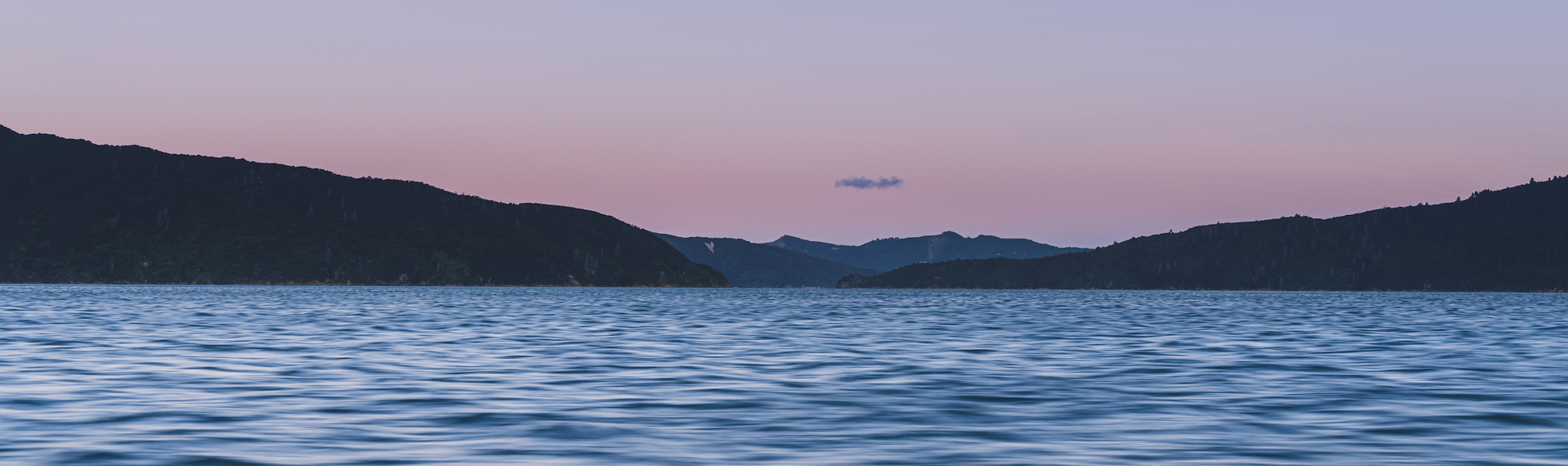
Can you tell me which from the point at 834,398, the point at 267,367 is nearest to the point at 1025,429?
the point at 834,398

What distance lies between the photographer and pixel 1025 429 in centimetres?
2033

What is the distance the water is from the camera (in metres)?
17.7

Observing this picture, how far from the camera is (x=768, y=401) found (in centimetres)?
2481

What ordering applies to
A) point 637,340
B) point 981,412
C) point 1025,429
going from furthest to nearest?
point 637,340 → point 981,412 → point 1025,429

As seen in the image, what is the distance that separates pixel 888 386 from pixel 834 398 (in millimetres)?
3023

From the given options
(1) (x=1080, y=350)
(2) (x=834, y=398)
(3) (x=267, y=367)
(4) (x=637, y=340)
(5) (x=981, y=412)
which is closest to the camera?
(5) (x=981, y=412)

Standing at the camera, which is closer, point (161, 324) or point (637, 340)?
point (637, 340)

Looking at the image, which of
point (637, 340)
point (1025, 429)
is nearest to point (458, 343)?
point (637, 340)

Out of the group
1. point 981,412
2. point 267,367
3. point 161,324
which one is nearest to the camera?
point 981,412

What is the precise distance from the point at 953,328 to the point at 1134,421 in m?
42.7

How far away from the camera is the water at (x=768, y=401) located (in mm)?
17656

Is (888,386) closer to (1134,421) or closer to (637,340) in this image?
(1134,421)

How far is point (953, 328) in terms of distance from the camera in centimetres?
6388

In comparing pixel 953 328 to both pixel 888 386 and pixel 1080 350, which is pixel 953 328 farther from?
pixel 888 386
